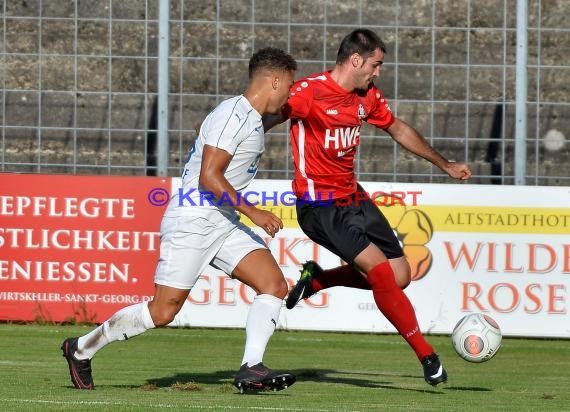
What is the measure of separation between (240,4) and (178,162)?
1985mm

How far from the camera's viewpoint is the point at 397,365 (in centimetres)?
1042

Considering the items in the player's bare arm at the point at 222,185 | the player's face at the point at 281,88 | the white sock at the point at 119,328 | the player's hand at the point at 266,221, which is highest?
the player's face at the point at 281,88

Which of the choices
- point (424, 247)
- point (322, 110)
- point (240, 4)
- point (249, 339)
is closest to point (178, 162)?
point (240, 4)

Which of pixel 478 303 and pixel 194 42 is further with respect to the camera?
pixel 194 42

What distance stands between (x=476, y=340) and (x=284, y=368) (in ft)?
6.59

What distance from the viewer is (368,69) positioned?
836 cm

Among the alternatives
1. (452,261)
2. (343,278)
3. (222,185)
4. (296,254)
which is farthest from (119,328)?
(452,261)

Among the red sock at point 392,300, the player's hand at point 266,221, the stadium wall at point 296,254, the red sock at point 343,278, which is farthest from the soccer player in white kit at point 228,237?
the stadium wall at point 296,254

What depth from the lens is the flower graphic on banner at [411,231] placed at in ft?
40.5

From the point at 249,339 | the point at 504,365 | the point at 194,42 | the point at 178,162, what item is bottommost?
the point at 504,365

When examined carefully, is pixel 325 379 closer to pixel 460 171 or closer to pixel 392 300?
pixel 392 300

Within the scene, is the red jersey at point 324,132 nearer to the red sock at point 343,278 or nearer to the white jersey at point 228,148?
the red sock at point 343,278

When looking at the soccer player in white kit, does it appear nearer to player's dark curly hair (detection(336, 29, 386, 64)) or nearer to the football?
player's dark curly hair (detection(336, 29, 386, 64))

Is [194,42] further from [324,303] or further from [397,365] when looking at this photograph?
[397,365]
